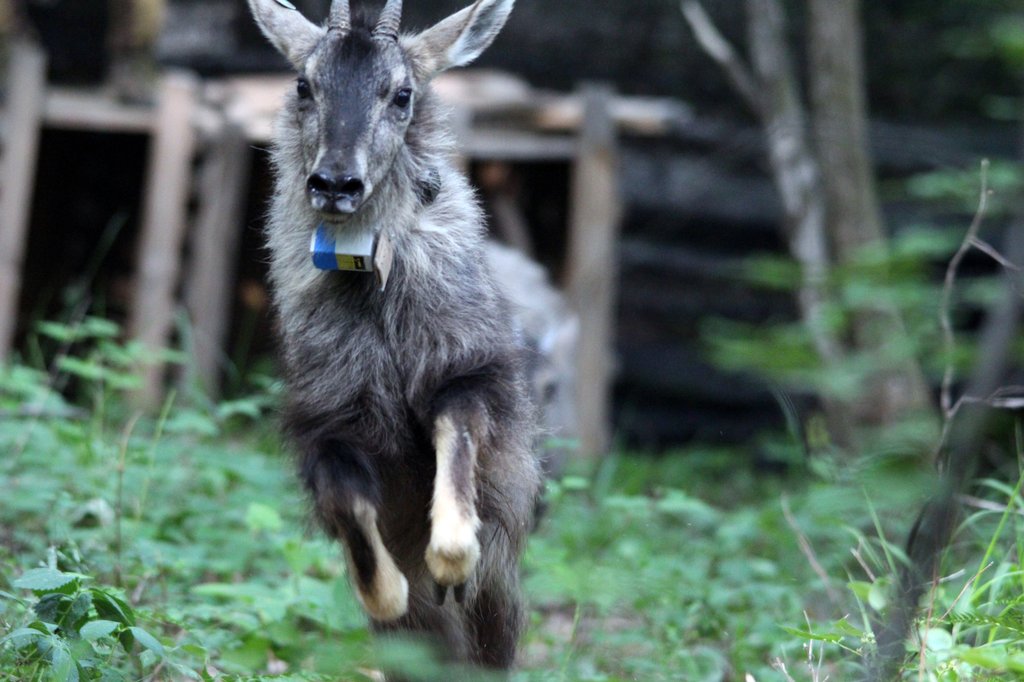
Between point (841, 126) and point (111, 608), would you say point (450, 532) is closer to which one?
point (111, 608)

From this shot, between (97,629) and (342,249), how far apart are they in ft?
4.16

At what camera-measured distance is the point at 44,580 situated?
10.8 feet

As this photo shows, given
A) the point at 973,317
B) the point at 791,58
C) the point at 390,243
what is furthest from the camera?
the point at 791,58

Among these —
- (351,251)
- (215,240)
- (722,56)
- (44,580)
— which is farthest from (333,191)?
(215,240)

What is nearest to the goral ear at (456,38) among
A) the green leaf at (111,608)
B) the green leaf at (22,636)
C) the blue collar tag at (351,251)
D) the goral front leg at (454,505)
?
the blue collar tag at (351,251)

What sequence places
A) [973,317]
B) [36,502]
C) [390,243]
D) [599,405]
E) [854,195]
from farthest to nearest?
[973,317]
[599,405]
[854,195]
[36,502]
[390,243]

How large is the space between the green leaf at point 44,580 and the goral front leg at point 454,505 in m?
0.98

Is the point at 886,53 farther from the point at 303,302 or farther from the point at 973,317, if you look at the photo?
the point at 303,302

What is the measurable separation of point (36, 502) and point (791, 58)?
786 centimetres

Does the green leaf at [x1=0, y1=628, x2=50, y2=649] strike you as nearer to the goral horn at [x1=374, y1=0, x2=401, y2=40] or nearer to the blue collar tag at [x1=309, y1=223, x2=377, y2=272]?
the blue collar tag at [x1=309, y1=223, x2=377, y2=272]

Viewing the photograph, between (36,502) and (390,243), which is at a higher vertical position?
(390,243)

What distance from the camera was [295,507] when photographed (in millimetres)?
5742

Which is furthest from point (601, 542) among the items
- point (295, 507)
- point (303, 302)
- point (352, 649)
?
point (352, 649)

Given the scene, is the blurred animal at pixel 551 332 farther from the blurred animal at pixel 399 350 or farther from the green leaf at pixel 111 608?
the green leaf at pixel 111 608
